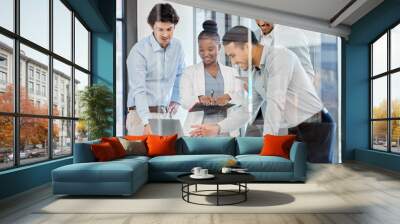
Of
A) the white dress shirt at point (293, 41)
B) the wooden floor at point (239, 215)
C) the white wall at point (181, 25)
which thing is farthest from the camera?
the white dress shirt at point (293, 41)

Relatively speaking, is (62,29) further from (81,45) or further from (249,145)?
(249,145)

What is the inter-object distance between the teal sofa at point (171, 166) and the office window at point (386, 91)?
314 cm

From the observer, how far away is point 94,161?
221 inches

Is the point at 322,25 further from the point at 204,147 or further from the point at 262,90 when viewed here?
the point at 204,147

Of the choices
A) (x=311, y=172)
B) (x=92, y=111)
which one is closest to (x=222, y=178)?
(x=311, y=172)

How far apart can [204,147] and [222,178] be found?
2.25m

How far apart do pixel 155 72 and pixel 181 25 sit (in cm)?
125

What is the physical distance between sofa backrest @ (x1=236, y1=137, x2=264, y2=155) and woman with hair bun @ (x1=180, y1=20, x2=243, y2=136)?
1.58m

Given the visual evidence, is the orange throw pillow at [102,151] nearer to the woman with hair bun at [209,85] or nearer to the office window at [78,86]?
the office window at [78,86]

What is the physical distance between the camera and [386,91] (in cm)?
834

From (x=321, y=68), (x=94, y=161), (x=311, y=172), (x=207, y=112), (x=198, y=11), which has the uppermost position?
(x=198, y=11)

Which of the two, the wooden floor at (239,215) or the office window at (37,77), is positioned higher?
the office window at (37,77)

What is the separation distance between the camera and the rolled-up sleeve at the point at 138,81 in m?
8.50

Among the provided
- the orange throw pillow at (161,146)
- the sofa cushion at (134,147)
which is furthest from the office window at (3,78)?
the orange throw pillow at (161,146)
